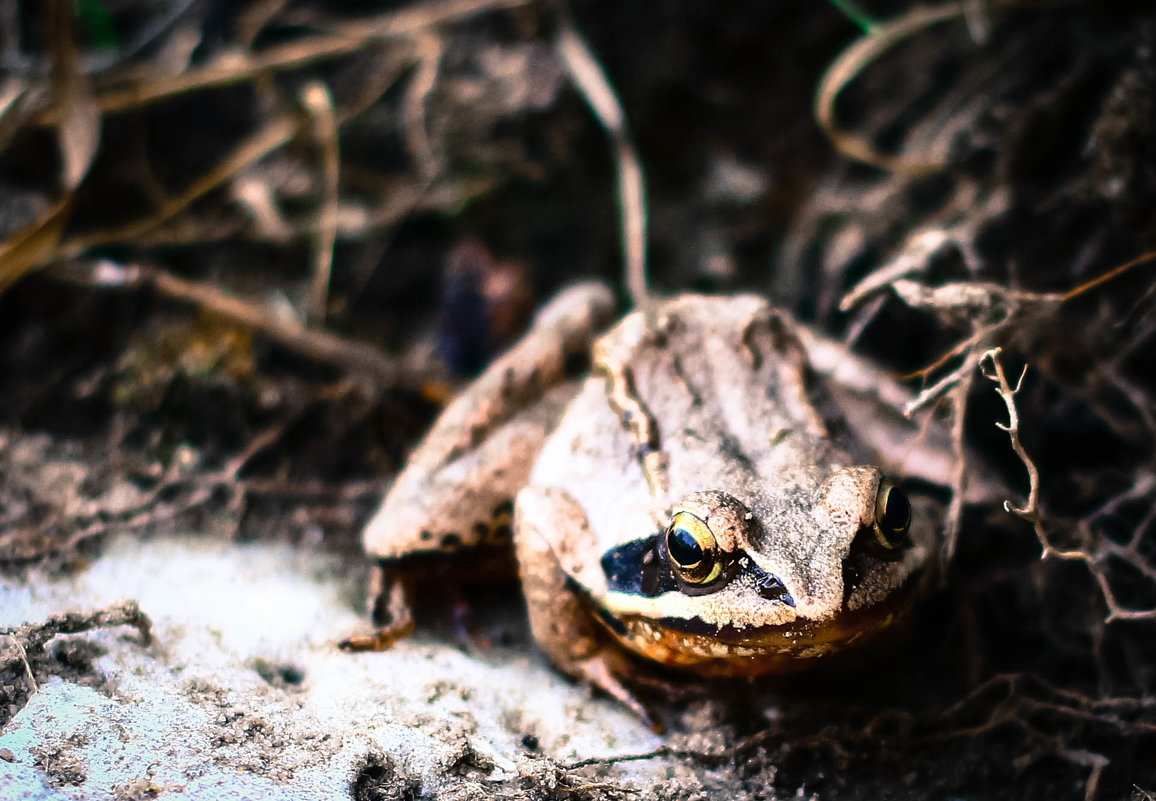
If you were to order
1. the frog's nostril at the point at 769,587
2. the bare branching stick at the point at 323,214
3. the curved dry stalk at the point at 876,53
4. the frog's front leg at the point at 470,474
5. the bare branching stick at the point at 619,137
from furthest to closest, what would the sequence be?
the bare branching stick at the point at 323,214
the bare branching stick at the point at 619,137
the curved dry stalk at the point at 876,53
the frog's front leg at the point at 470,474
the frog's nostril at the point at 769,587

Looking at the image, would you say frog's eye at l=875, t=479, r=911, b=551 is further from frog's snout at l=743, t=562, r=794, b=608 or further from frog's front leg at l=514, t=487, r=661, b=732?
frog's front leg at l=514, t=487, r=661, b=732

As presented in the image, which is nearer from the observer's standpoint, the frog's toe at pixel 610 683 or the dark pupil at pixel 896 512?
the dark pupil at pixel 896 512

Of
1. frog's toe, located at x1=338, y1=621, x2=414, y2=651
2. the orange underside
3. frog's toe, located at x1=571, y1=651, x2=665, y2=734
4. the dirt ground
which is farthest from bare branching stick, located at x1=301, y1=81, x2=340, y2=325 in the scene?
the orange underside

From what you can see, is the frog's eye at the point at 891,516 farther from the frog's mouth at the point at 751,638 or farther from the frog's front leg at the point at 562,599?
the frog's front leg at the point at 562,599

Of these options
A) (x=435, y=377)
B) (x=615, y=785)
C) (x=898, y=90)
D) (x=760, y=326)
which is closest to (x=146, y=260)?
(x=435, y=377)

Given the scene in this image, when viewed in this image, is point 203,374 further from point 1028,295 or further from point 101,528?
point 1028,295

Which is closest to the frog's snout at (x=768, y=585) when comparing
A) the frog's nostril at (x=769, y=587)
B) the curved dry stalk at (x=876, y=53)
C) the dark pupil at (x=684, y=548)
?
the frog's nostril at (x=769, y=587)
